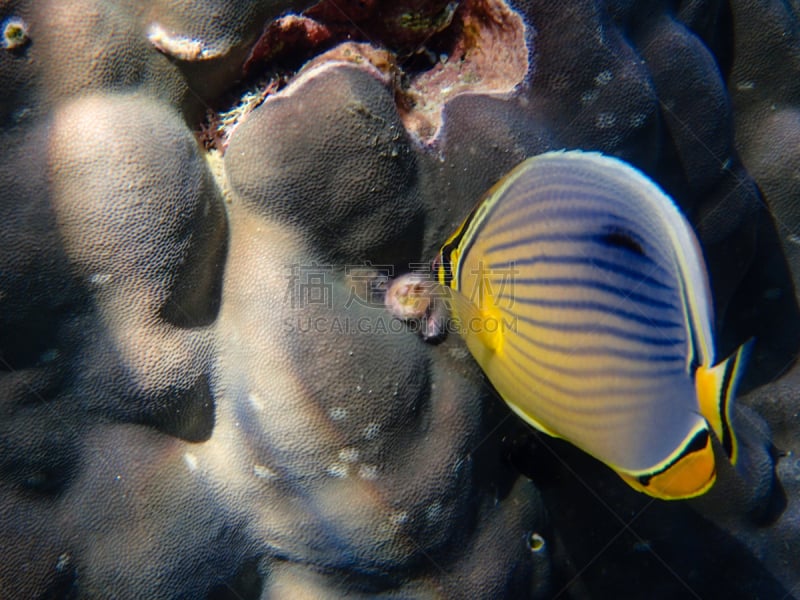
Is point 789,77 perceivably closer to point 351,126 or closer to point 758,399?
point 758,399

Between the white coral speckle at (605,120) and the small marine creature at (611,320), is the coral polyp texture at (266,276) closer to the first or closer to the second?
the white coral speckle at (605,120)

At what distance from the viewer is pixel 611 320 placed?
86 cm

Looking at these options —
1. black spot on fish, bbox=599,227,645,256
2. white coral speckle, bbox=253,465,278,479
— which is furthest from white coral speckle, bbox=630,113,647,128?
white coral speckle, bbox=253,465,278,479

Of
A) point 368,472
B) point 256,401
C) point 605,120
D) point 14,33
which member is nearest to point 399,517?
point 368,472

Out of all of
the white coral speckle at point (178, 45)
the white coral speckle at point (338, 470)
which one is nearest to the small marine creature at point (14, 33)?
the white coral speckle at point (178, 45)

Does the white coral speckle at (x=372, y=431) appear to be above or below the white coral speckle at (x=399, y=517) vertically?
above

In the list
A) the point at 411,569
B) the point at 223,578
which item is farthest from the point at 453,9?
the point at 223,578

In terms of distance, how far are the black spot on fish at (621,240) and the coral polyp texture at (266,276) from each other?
2.16 feet

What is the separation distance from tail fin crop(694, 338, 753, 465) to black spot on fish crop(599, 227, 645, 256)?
0.75ft

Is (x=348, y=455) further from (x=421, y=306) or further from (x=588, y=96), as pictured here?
(x=588, y=96)

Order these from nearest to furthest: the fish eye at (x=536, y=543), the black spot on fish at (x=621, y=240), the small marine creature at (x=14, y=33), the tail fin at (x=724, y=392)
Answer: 1. the tail fin at (x=724, y=392)
2. the black spot on fish at (x=621, y=240)
3. the small marine creature at (x=14, y=33)
4. the fish eye at (x=536, y=543)

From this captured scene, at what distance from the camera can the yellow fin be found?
0.84 m

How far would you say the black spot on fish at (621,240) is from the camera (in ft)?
2.88

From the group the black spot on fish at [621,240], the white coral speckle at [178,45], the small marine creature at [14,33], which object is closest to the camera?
the black spot on fish at [621,240]
